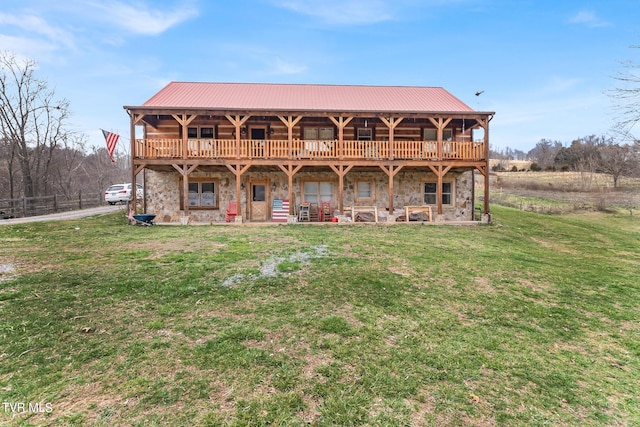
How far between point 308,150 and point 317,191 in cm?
245

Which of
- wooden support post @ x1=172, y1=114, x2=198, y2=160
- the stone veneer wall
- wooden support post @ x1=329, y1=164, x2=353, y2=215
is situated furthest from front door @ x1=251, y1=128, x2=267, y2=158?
wooden support post @ x1=329, y1=164, x2=353, y2=215

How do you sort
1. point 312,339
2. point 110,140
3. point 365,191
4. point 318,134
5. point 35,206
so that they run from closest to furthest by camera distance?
1. point 312,339
2. point 110,140
3. point 318,134
4. point 365,191
5. point 35,206

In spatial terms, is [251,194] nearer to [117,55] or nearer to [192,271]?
[192,271]

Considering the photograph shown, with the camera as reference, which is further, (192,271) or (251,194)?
(251,194)

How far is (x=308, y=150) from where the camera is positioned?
15719 millimetres

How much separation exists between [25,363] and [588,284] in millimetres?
9532

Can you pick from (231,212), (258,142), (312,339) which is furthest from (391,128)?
(312,339)

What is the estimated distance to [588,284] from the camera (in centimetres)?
692

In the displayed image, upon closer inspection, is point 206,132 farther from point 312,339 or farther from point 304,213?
point 312,339

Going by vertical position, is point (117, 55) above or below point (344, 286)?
above

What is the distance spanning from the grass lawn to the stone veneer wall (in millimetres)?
8247

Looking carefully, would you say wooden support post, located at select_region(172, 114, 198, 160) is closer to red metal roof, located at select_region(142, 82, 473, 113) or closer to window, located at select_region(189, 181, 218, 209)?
red metal roof, located at select_region(142, 82, 473, 113)

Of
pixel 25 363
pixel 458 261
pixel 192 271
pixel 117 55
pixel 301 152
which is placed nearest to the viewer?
pixel 25 363

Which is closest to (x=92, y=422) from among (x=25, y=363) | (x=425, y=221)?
(x=25, y=363)
